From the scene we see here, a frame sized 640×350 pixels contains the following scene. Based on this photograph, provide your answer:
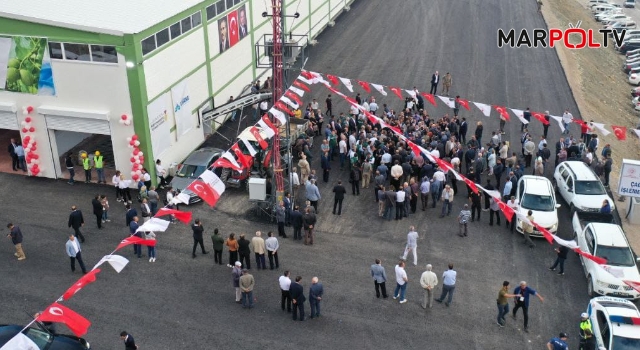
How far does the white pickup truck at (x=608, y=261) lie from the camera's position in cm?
1975

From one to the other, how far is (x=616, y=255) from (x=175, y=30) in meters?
18.5

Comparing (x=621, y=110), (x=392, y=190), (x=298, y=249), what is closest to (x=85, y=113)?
(x=298, y=249)

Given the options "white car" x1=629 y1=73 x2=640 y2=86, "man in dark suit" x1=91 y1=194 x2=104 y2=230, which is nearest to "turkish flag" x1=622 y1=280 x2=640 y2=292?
"man in dark suit" x1=91 y1=194 x2=104 y2=230

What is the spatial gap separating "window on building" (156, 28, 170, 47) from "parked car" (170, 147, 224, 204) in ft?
15.1

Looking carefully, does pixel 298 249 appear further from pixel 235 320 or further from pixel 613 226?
pixel 613 226

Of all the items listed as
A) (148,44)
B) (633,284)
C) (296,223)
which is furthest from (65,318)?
(633,284)

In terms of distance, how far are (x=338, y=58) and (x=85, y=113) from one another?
70.2 ft

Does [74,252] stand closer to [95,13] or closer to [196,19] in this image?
[95,13]

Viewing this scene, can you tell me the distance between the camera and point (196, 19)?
2888 cm

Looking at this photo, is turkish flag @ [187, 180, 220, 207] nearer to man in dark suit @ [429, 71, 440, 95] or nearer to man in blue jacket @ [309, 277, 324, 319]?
man in blue jacket @ [309, 277, 324, 319]

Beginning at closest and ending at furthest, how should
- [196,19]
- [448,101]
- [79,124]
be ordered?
[79,124] → [196,19] → [448,101]

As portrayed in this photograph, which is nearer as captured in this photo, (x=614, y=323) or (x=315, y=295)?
(x=614, y=323)

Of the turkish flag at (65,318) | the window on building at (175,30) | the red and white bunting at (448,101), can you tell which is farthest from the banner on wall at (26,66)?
the red and white bunting at (448,101)

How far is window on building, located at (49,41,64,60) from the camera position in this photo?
2472 cm
